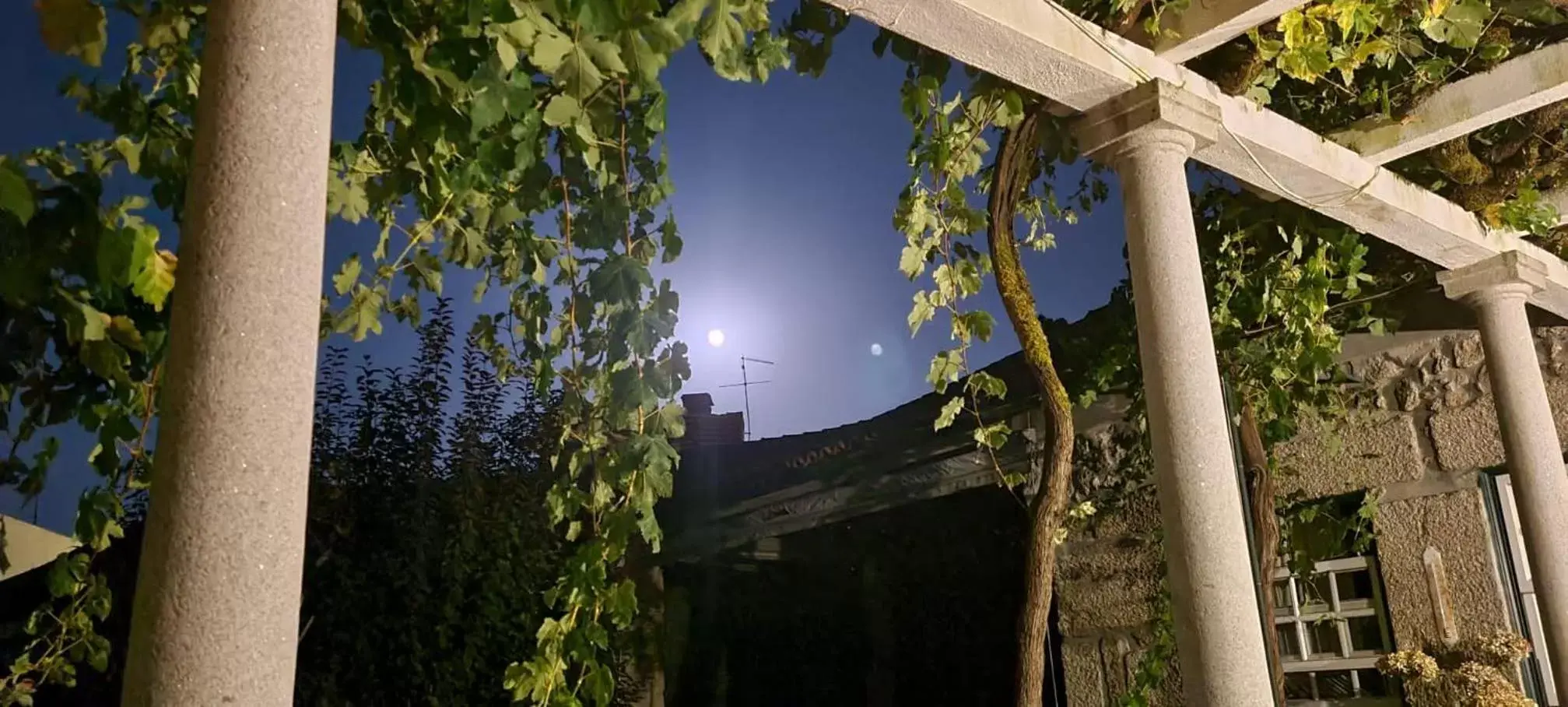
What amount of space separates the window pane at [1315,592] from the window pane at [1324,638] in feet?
0.20

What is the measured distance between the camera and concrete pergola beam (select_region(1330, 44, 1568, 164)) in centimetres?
270

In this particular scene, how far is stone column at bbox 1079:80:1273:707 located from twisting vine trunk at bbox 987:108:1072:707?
28 cm

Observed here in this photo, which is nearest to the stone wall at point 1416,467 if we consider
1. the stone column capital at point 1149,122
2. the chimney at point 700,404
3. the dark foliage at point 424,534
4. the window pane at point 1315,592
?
the window pane at point 1315,592

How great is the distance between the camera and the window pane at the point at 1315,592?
3936mm

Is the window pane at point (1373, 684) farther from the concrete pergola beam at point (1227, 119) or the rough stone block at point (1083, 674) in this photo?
the concrete pergola beam at point (1227, 119)

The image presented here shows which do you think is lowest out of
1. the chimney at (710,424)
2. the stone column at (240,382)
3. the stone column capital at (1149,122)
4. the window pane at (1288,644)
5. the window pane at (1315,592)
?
the window pane at (1288,644)

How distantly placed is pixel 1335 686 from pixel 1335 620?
0.79 ft

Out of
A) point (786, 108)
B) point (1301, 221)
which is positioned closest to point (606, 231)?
point (1301, 221)

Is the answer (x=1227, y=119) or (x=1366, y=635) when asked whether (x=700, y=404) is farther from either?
(x=1227, y=119)

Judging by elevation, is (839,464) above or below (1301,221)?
below

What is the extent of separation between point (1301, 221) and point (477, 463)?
14.7ft

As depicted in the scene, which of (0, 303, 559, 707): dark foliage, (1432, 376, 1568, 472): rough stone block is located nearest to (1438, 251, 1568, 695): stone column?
(1432, 376, 1568, 472): rough stone block

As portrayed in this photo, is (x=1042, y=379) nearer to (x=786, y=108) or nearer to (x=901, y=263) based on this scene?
(x=901, y=263)

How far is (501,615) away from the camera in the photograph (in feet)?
18.8
